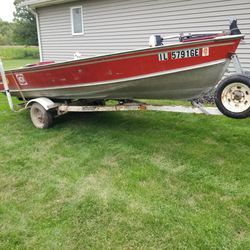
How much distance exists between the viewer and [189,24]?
274 inches

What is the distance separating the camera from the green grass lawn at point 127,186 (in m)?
2.28

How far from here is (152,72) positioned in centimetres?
354

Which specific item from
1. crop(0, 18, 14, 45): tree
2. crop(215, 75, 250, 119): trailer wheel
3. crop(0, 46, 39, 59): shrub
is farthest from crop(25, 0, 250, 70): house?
crop(0, 18, 14, 45): tree

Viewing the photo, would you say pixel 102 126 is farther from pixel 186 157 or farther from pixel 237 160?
pixel 237 160

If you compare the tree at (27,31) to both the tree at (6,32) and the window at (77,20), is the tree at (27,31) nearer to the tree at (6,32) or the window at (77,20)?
the tree at (6,32)

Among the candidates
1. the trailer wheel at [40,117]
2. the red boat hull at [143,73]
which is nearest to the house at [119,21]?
the red boat hull at [143,73]

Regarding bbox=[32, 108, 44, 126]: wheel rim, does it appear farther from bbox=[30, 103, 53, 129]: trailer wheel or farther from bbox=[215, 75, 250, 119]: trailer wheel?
bbox=[215, 75, 250, 119]: trailer wheel

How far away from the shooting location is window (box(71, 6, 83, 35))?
993 centimetres

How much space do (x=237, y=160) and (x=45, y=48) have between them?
10.2 meters

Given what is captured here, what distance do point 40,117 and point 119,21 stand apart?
188 inches

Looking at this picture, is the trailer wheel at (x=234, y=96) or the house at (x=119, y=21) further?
the house at (x=119, y=21)

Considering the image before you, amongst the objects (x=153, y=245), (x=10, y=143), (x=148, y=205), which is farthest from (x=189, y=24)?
(x=153, y=245)

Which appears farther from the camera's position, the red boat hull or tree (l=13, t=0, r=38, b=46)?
tree (l=13, t=0, r=38, b=46)

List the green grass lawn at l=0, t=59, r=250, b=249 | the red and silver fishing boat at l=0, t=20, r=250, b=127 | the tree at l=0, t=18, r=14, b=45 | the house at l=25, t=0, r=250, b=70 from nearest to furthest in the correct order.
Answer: the green grass lawn at l=0, t=59, r=250, b=249, the red and silver fishing boat at l=0, t=20, r=250, b=127, the house at l=25, t=0, r=250, b=70, the tree at l=0, t=18, r=14, b=45
